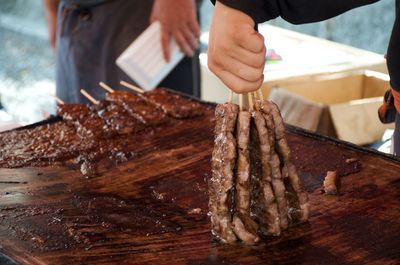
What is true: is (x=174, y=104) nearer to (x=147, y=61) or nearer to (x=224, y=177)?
(x=147, y=61)

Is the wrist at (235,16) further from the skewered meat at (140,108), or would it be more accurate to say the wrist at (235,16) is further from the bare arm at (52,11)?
the bare arm at (52,11)

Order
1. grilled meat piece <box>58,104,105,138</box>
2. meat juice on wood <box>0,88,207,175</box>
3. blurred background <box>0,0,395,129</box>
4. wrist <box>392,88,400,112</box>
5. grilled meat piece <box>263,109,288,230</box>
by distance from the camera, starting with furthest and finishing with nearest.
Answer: blurred background <box>0,0,395,129</box> < grilled meat piece <box>58,104,105,138</box> < meat juice on wood <box>0,88,207,175</box> < wrist <box>392,88,400,112</box> < grilled meat piece <box>263,109,288,230</box>

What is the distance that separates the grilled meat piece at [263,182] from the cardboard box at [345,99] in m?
2.00

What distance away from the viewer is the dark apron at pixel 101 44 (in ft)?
15.5

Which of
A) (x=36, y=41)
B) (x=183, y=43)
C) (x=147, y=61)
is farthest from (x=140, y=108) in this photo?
(x=36, y=41)

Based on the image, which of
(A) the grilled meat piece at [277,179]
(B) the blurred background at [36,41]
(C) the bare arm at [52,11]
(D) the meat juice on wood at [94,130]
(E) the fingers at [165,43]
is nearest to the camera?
(A) the grilled meat piece at [277,179]

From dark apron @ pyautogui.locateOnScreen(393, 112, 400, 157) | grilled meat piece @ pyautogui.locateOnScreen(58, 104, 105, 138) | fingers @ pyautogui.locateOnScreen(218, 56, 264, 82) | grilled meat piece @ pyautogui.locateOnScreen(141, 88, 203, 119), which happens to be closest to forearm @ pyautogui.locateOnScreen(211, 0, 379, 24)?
fingers @ pyautogui.locateOnScreen(218, 56, 264, 82)

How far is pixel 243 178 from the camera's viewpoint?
2248 mm

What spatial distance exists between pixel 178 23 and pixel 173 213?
225 cm

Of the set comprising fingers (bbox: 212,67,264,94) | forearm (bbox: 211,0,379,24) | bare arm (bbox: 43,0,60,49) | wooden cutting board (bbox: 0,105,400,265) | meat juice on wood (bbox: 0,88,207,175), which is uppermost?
bare arm (bbox: 43,0,60,49)

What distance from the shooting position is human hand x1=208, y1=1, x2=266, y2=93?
221cm

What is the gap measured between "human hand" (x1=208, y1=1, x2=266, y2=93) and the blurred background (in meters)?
2.01

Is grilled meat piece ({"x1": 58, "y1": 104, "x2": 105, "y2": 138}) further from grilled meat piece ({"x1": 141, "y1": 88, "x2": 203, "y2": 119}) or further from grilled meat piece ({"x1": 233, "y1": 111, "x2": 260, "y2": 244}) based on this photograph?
grilled meat piece ({"x1": 233, "y1": 111, "x2": 260, "y2": 244})

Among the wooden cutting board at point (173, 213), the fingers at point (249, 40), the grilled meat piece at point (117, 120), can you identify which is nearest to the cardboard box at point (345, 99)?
the wooden cutting board at point (173, 213)
